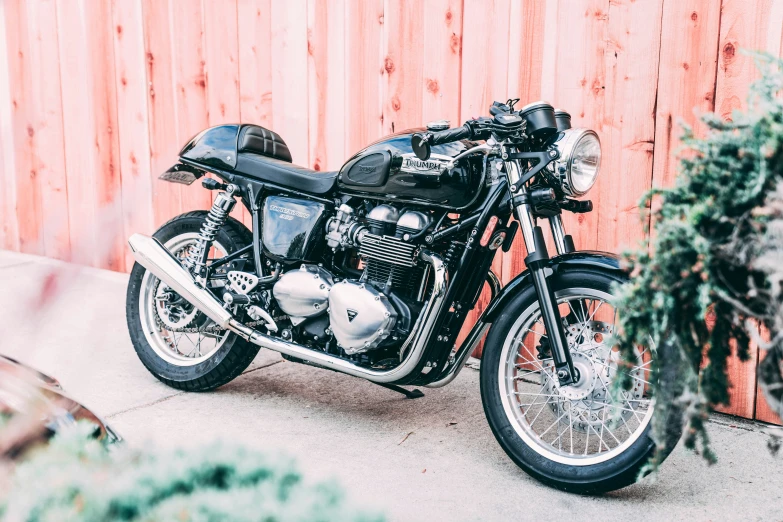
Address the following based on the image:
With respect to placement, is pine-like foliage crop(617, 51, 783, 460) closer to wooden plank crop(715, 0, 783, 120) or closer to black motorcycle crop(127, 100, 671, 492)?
black motorcycle crop(127, 100, 671, 492)

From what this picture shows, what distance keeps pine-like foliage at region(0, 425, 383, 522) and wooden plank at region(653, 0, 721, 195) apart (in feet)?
7.36

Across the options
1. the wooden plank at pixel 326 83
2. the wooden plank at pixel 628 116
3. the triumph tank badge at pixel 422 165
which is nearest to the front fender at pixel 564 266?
the triumph tank badge at pixel 422 165

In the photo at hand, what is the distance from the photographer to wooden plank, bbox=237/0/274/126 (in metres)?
4.45

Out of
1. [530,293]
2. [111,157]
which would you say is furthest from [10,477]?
[111,157]

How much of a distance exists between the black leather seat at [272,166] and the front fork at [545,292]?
31.7 inches

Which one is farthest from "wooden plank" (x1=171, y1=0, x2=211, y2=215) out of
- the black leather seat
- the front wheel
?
the front wheel

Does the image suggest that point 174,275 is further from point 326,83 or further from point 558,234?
point 558,234

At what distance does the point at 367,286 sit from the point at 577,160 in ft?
2.80

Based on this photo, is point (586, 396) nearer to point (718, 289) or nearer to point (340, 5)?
point (718, 289)

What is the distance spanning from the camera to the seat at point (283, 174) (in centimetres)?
309

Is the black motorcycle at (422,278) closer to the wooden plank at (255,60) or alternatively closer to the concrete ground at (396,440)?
the concrete ground at (396,440)

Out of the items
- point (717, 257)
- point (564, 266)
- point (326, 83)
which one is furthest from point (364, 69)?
point (717, 257)

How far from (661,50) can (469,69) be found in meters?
0.89

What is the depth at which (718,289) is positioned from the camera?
1362 millimetres
